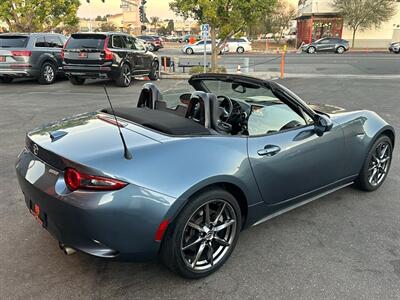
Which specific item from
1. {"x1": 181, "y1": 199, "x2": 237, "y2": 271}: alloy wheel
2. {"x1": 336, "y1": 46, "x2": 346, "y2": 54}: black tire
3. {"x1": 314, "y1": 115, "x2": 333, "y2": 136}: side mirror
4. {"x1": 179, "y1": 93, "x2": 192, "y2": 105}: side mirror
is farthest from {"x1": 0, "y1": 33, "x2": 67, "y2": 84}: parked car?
{"x1": 336, "y1": 46, "x2": 346, "y2": 54}: black tire

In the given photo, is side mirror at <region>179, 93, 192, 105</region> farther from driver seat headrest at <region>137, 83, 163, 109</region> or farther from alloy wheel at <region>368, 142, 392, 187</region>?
alloy wheel at <region>368, 142, 392, 187</region>

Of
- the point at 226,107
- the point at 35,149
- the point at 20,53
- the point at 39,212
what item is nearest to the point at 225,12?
the point at 20,53

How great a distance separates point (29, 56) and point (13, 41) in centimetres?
75

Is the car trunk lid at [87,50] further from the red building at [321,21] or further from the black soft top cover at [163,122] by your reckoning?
the red building at [321,21]

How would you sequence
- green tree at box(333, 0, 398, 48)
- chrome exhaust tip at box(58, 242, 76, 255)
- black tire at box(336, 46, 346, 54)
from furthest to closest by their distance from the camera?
green tree at box(333, 0, 398, 48)
black tire at box(336, 46, 346, 54)
chrome exhaust tip at box(58, 242, 76, 255)

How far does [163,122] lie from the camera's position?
2869mm

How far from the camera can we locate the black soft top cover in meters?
2.72

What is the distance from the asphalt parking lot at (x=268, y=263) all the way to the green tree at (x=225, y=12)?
37.8 feet

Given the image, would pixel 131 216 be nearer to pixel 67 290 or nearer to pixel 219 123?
pixel 67 290

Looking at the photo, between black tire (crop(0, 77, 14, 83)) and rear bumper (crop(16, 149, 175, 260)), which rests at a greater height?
rear bumper (crop(16, 149, 175, 260))

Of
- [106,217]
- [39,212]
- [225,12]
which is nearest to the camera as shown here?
[106,217]

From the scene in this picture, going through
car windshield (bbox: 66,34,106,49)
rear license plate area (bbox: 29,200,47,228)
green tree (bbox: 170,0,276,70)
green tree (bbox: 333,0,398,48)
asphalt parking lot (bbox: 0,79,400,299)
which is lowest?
asphalt parking lot (bbox: 0,79,400,299)

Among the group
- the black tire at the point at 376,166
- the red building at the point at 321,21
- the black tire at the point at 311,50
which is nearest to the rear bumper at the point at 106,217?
the black tire at the point at 376,166

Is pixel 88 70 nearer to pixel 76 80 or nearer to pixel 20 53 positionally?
pixel 76 80
